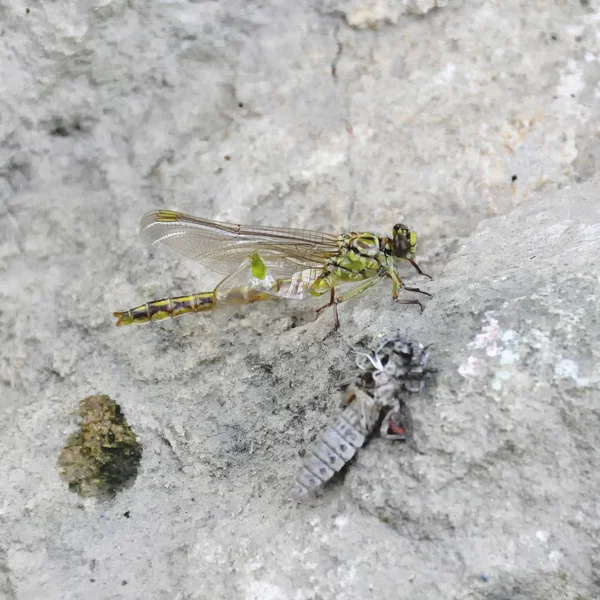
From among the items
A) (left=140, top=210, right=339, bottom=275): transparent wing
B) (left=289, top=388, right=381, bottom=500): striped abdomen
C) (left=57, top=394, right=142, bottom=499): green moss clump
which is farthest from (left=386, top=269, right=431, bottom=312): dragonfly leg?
(left=57, top=394, right=142, bottom=499): green moss clump

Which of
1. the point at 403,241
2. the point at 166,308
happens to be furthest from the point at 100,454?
the point at 403,241

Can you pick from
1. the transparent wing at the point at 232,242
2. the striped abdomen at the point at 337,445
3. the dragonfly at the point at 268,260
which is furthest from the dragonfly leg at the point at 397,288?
the striped abdomen at the point at 337,445

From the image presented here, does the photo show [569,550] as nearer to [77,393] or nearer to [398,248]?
[398,248]

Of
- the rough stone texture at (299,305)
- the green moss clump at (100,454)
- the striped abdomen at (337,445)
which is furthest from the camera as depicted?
the green moss clump at (100,454)

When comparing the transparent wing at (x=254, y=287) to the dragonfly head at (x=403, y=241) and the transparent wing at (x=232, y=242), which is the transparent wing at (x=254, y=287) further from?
the dragonfly head at (x=403, y=241)

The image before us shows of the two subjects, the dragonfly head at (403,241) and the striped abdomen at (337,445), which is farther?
the dragonfly head at (403,241)

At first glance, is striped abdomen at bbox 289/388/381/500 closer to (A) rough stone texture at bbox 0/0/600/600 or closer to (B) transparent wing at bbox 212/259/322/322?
(A) rough stone texture at bbox 0/0/600/600

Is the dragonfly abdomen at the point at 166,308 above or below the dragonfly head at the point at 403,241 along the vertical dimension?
below
